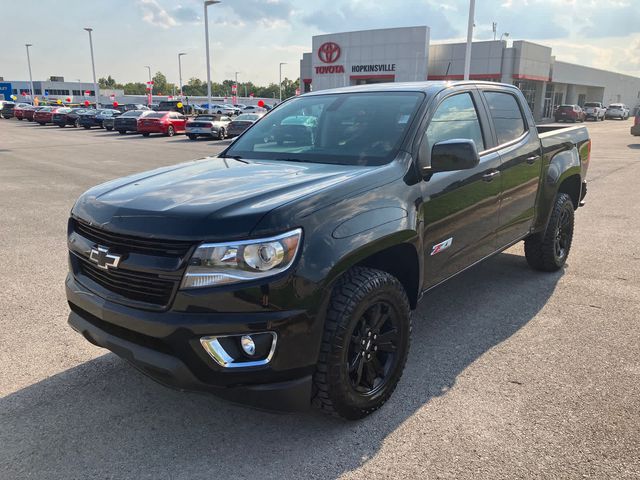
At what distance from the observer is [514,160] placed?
4461mm

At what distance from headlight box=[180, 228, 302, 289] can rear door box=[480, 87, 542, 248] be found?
2488 millimetres

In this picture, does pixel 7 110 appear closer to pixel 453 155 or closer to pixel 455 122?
pixel 455 122

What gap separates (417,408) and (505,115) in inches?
109

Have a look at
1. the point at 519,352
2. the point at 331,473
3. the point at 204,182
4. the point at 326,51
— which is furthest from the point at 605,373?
the point at 326,51

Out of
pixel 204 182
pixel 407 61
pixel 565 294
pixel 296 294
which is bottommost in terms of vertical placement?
pixel 565 294

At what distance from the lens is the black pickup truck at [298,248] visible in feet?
8.05

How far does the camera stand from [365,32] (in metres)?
44.6

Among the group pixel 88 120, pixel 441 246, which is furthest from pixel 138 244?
pixel 88 120

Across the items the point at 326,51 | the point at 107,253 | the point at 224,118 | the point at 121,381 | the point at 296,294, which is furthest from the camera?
the point at 326,51

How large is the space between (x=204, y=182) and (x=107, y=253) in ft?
2.25

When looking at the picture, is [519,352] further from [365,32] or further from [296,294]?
[365,32]

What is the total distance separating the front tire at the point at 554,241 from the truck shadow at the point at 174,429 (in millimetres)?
1871

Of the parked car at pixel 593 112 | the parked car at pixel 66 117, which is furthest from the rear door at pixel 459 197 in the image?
the parked car at pixel 593 112

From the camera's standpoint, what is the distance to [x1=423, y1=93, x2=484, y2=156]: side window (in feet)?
12.0
